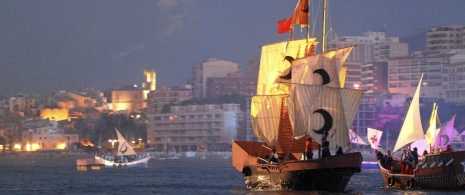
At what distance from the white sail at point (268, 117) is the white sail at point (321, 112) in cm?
292

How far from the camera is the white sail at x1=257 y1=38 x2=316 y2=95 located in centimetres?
7331

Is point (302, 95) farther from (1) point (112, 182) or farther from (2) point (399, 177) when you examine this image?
(1) point (112, 182)

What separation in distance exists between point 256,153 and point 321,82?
6.25 metres

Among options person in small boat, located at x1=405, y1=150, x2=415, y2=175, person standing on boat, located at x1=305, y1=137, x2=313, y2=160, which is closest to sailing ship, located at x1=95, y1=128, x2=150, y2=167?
person in small boat, located at x1=405, y1=150, x2=415, y2=175

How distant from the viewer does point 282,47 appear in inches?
2968

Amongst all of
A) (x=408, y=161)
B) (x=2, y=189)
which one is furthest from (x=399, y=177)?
(x=2, y=189)

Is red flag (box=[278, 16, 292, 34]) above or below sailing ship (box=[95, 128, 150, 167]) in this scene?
above

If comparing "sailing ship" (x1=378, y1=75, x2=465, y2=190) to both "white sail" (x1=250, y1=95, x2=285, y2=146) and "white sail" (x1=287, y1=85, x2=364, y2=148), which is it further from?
"white sail" (x1=250, y1=95, x2=285, y2=146)

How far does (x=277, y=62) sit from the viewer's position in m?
75.7

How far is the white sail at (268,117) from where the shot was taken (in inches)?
2842

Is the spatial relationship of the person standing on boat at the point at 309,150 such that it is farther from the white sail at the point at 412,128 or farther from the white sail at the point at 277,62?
the white sail at the point at 412,128

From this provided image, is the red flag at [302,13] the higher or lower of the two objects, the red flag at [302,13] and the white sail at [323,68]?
the higher

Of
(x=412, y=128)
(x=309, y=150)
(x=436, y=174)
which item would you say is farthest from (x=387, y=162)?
(x=309, y=150)

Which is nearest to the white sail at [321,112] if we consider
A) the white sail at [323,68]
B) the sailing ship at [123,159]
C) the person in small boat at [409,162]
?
the white sail at [323,68]
